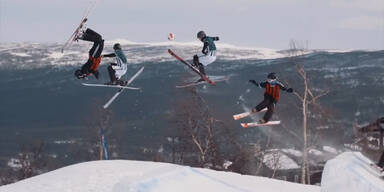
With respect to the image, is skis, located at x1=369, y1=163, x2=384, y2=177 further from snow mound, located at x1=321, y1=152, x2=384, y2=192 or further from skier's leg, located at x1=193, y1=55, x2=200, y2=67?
skier's leg, located at x1=193, y1=55, x2=200, y2=67

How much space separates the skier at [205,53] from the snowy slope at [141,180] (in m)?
3.85

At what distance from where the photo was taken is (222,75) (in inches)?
562

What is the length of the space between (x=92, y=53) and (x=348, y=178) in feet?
23.3

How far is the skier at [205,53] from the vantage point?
465 inches

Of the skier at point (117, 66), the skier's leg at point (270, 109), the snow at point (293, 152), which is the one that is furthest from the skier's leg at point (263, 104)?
the snow at point (293, 152)

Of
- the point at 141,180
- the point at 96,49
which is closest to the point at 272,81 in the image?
the point at 96,49

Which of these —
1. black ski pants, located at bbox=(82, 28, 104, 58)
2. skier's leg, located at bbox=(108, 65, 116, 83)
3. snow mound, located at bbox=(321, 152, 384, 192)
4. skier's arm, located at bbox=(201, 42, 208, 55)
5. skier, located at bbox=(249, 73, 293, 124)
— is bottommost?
snow mound, located at bbox=(321, 152, 384, 192)

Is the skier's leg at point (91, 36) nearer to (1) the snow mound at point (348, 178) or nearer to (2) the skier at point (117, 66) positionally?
(2) the skier at point (117, 66)

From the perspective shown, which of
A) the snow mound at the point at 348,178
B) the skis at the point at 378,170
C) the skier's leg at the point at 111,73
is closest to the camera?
the snow mound at the point at 348,178

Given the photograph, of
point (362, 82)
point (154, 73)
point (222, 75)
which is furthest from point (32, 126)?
point (222, 75)

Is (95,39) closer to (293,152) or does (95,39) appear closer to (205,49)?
(205,49)

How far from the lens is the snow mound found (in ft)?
37.4

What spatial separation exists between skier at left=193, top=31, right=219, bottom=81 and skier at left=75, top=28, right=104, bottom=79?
2.46 meters

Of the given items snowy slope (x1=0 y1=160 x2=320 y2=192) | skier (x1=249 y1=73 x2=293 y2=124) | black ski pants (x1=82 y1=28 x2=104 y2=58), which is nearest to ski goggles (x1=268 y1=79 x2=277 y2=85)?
skier (x1=249 y1=73 x2=293 y2=124)
